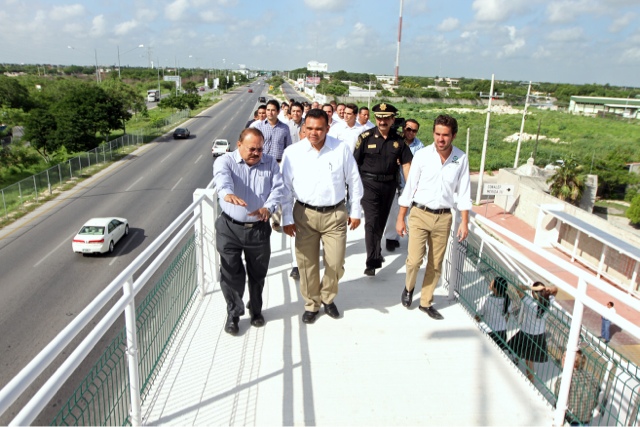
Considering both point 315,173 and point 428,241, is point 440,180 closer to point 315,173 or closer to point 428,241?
point 428,241

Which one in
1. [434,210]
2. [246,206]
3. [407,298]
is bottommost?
[407,298]

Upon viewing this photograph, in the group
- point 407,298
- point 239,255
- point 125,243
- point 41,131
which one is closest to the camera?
point 239,255

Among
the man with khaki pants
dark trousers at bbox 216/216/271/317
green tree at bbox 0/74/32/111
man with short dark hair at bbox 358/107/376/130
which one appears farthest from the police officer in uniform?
green tree at bbox 0/74/32/111

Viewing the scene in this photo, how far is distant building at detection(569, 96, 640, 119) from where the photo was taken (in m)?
100

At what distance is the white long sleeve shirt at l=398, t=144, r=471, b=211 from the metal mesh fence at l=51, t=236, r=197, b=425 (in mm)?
2203

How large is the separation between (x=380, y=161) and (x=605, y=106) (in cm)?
11819

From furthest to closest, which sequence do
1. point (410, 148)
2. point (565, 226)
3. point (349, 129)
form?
point (565, 226)
point (349, 129)
point (410, 148)

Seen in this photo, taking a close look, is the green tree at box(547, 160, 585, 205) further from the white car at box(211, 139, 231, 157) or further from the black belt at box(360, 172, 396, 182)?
the black belt at box(360, 172, 396, 182)

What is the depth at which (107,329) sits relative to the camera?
98.6 inches

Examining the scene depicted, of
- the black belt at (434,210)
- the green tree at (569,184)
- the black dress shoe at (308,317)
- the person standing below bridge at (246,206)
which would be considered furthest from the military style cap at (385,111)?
the green tree at (569,184)

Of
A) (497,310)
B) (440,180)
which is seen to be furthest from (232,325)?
(497,310)

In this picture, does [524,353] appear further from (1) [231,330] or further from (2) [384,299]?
(1) [231,330]

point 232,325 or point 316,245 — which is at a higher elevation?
point 316,245

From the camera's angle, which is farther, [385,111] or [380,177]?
[380,177]
